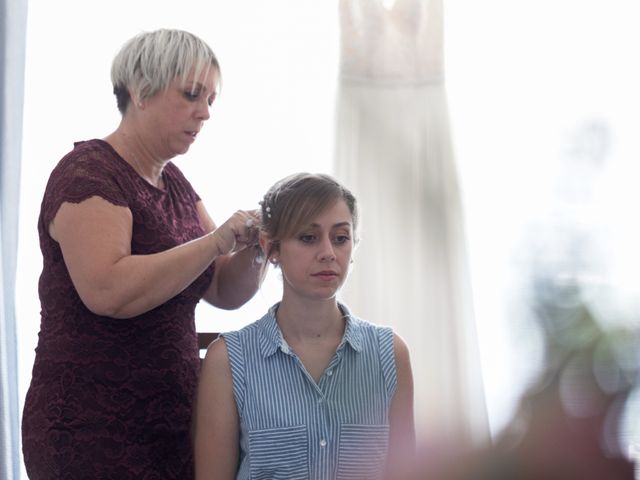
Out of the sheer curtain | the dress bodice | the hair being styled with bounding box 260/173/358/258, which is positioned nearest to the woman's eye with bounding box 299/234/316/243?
the hair being styled with bounding box 260/173/358/258

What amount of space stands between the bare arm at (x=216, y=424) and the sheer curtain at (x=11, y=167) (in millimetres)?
903

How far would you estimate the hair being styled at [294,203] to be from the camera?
1.53 m

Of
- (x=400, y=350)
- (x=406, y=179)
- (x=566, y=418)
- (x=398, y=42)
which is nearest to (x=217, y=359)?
(x=400, y=350)

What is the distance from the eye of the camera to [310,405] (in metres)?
1.49

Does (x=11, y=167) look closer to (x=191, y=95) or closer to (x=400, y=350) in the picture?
(x=191, y=95)

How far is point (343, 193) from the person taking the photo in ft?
5.17

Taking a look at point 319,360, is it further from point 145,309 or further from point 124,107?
point 124,107

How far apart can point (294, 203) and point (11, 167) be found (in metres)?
1.04

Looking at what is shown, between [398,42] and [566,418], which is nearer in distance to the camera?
[566,418]

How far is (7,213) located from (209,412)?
1.05 metres

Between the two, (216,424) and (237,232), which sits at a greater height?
(237,232)

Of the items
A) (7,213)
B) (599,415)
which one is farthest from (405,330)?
(599,415)

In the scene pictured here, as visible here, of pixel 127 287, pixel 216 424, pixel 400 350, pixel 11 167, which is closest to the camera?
pixel 127 287

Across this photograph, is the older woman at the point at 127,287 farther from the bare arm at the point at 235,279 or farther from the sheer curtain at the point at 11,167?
the sheer curtain at the point at 11,167
